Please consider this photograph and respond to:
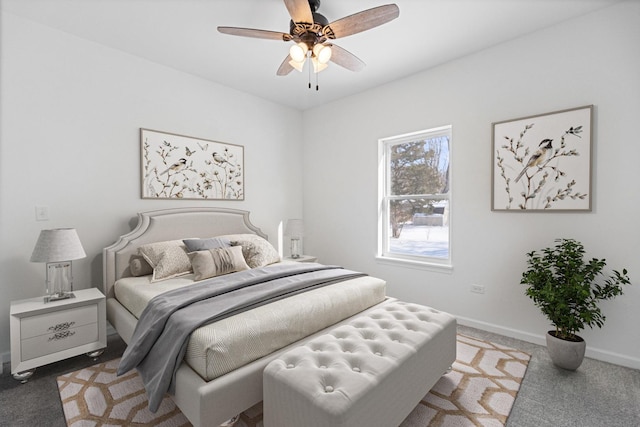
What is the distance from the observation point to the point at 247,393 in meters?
1.53

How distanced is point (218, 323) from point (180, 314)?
0.86 ft

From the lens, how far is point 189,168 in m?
3.39

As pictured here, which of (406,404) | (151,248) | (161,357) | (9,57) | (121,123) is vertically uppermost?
(9,57)

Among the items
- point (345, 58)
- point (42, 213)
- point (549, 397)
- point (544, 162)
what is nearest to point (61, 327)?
point (42, 213)

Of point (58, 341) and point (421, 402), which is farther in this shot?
point (58, 341)

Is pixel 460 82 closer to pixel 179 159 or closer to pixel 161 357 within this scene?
pixel 179 159

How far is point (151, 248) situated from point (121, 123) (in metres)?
1.27

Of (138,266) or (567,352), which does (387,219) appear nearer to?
(567,352)

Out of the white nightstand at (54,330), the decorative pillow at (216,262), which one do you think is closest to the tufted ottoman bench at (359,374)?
the decorative pillow at (216,262)

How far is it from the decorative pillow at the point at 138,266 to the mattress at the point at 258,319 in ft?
0.39

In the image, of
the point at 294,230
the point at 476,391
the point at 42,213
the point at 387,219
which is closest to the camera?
the point at 476,391

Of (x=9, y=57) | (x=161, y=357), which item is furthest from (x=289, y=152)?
(x=161, y=357)

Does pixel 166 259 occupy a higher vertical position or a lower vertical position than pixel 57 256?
lower

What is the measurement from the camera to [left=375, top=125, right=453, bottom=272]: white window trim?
3230mm
